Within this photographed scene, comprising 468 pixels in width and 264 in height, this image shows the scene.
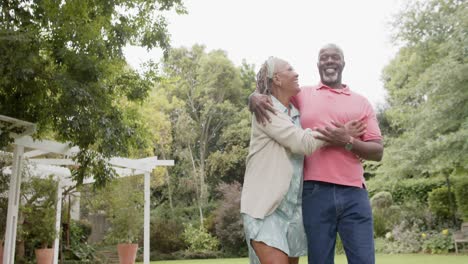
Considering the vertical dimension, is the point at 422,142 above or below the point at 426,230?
above

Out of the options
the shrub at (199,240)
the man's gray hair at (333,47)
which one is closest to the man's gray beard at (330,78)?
the man's gray hair at (333,47)

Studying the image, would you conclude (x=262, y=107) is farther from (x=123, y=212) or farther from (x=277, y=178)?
(x=123, y=212)

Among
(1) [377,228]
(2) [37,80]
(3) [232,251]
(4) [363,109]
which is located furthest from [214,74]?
(4) [363,109]

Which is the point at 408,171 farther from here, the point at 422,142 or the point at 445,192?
the point at 445,192

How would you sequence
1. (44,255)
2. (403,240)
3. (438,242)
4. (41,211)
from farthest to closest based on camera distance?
(403,240)
(438,242)
(44,255)
(41,211)

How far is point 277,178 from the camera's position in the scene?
76.7 inches

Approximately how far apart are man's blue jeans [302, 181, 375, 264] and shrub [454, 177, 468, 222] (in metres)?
10.9

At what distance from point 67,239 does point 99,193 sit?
200cm

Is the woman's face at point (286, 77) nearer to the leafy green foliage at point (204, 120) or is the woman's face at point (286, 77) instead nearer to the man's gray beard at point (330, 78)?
the man's gray beard at point (330, 78)

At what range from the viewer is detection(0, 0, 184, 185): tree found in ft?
15.7

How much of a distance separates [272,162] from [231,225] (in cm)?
1281

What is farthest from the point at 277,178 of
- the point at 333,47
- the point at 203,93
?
the point at 203,93

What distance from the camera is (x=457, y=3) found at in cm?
1002

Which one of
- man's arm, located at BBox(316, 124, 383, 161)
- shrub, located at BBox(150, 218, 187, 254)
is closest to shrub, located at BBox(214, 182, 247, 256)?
shrub, located at BBox(150, 218, 187, 254)
